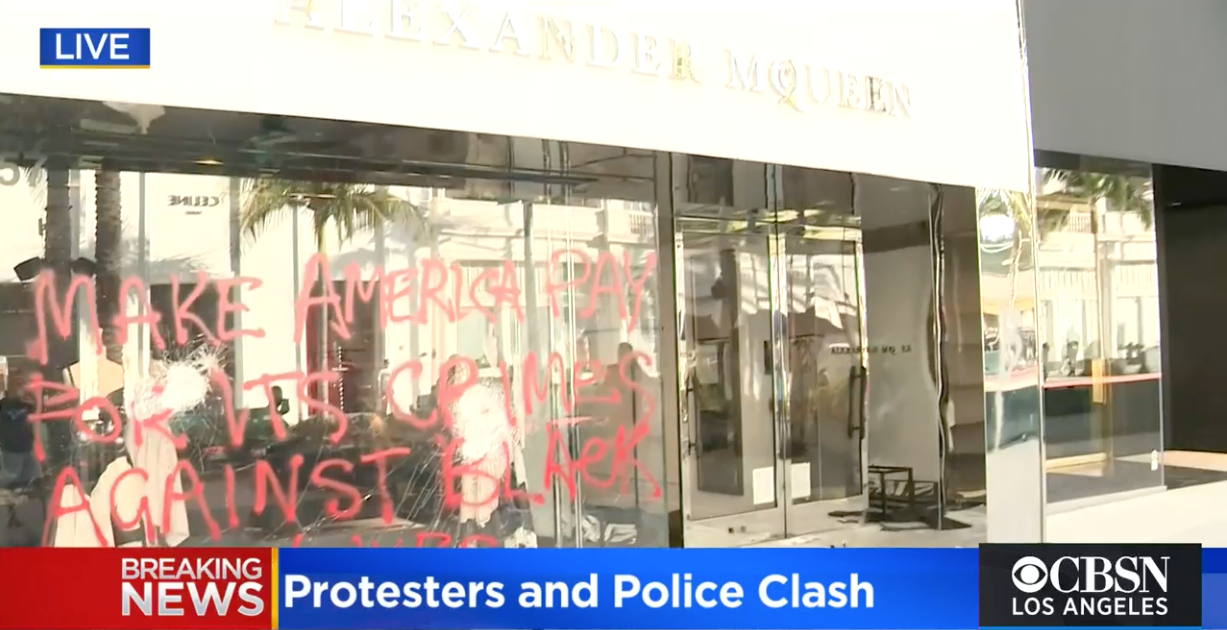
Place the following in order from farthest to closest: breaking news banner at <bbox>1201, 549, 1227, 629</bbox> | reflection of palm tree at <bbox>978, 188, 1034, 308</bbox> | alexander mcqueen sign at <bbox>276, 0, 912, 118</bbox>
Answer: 1. reflection of palm tree at <bbox>978, 188, 1034, 308</bbox>
2. breaking news banner at <bbox>1201, 549, 1227, 629</bbox>
3. alexander mcqueen sign at <bbox>276, 0, 912, 118</bbox>

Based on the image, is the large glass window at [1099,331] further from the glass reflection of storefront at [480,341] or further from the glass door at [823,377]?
the glass door at [823,377]

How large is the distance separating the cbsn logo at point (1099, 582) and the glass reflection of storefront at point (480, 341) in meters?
0.15

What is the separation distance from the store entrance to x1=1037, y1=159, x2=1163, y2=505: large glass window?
453 millimetres

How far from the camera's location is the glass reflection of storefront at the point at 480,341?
1823 millimetres

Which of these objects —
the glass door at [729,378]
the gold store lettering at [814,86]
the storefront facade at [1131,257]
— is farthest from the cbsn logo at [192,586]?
the storefront facade at [1131,257]

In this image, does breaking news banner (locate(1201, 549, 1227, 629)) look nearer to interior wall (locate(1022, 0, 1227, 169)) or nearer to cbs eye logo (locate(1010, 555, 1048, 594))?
cbs eye logo (locate(1010, 555, 1048, 594))

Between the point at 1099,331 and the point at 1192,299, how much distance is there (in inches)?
11.0

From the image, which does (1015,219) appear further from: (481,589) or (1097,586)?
(481,589)

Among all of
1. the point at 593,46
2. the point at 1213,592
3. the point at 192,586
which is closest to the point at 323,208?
the point at 593,46

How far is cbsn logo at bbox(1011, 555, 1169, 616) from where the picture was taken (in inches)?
74.9

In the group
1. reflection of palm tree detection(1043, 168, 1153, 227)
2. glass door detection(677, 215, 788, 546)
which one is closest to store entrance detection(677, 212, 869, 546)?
glass door detection(677, 215, 788, 546)

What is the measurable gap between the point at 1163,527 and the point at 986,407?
482mm

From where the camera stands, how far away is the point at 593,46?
190 centimetres

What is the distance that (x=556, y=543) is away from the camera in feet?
6.41
